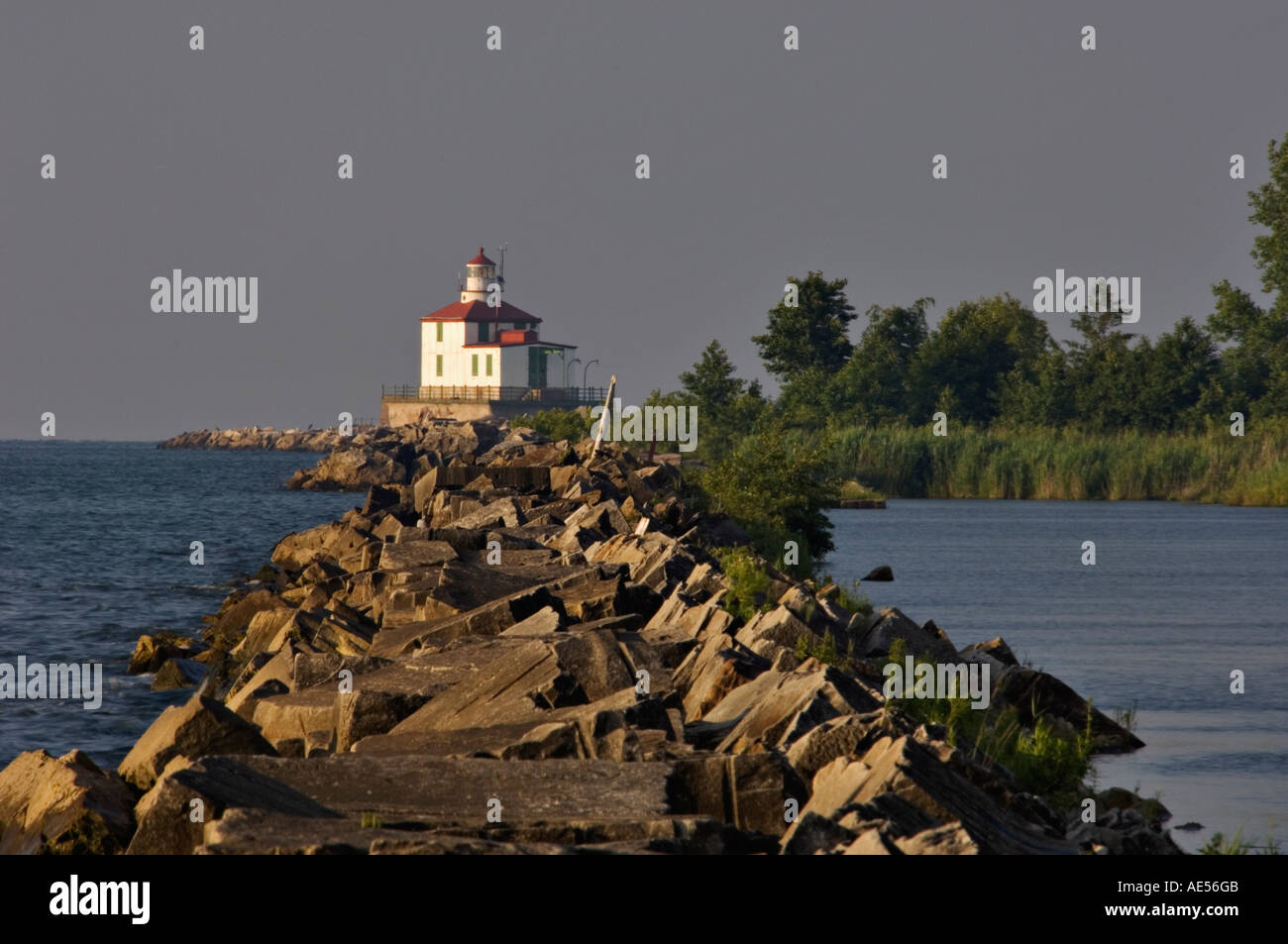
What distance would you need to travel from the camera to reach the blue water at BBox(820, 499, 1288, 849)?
556 inches

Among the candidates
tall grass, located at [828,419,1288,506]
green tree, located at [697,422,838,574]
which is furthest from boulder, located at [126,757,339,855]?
tall grass, located at [828,419,1288,506]

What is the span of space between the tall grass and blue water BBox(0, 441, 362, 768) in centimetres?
2230

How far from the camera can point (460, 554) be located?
20312 millimetres

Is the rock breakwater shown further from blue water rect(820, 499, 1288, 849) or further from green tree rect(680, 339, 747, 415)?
green tree rect(680, 339, 747, 415)

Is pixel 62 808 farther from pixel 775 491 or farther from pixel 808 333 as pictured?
pixel 808 333

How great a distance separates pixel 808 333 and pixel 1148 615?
70.7 metres

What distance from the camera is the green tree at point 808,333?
96.3 metres

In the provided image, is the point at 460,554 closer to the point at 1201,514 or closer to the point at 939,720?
the point at 939,720

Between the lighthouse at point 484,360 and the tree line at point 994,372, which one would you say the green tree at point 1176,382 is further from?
the lighthouse at point 484,360
